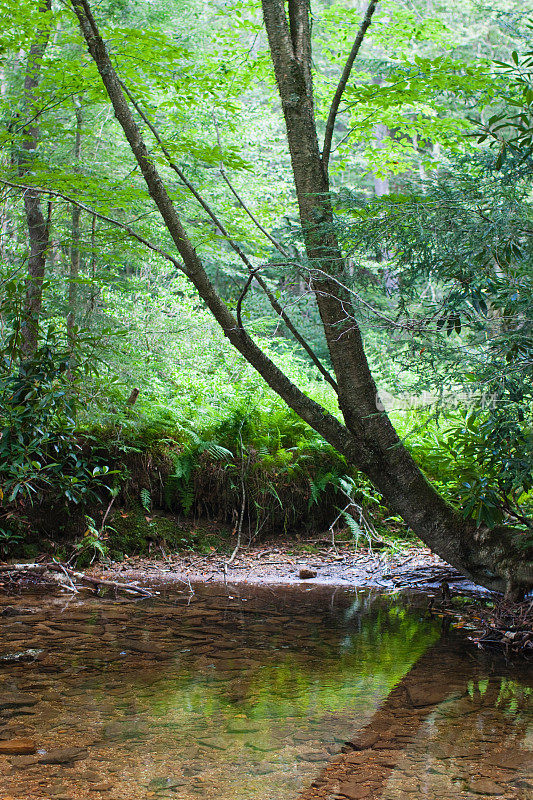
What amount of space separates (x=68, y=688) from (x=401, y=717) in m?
1.96

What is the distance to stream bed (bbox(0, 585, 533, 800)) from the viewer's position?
2660mm

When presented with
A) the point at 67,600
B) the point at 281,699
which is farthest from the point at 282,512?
the point at 281,699

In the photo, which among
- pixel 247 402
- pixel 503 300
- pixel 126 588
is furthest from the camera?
pixel 247 402

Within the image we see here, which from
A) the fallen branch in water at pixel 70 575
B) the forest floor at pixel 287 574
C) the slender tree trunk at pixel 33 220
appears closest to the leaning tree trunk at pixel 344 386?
the forest floor at pixel 287 574

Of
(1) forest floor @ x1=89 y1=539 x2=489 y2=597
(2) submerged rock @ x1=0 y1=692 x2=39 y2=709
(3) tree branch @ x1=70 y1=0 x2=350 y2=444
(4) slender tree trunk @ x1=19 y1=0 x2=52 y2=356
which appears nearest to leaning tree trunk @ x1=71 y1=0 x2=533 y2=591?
(3) tree branch @ x1=70 y1=0 x2=350 y2=444

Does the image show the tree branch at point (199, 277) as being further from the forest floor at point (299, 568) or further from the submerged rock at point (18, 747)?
the submerged rock at point (18, 747)

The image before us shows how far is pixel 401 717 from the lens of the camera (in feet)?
11.0

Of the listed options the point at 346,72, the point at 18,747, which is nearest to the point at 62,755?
the point at 18,747

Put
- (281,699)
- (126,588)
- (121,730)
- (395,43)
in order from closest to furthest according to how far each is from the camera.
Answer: (121,730) → (281,699) → (126,588) → (395,43)

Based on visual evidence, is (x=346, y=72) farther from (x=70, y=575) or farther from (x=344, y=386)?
(x=70, y=575)

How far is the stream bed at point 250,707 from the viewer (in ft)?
8.73

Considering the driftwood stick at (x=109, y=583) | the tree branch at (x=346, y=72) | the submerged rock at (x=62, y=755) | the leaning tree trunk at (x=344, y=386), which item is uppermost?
the tree branch at (x=346, y=72)

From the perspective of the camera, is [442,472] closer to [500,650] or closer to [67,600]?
[500,650]

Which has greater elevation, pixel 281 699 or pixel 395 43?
pixel 395 43
